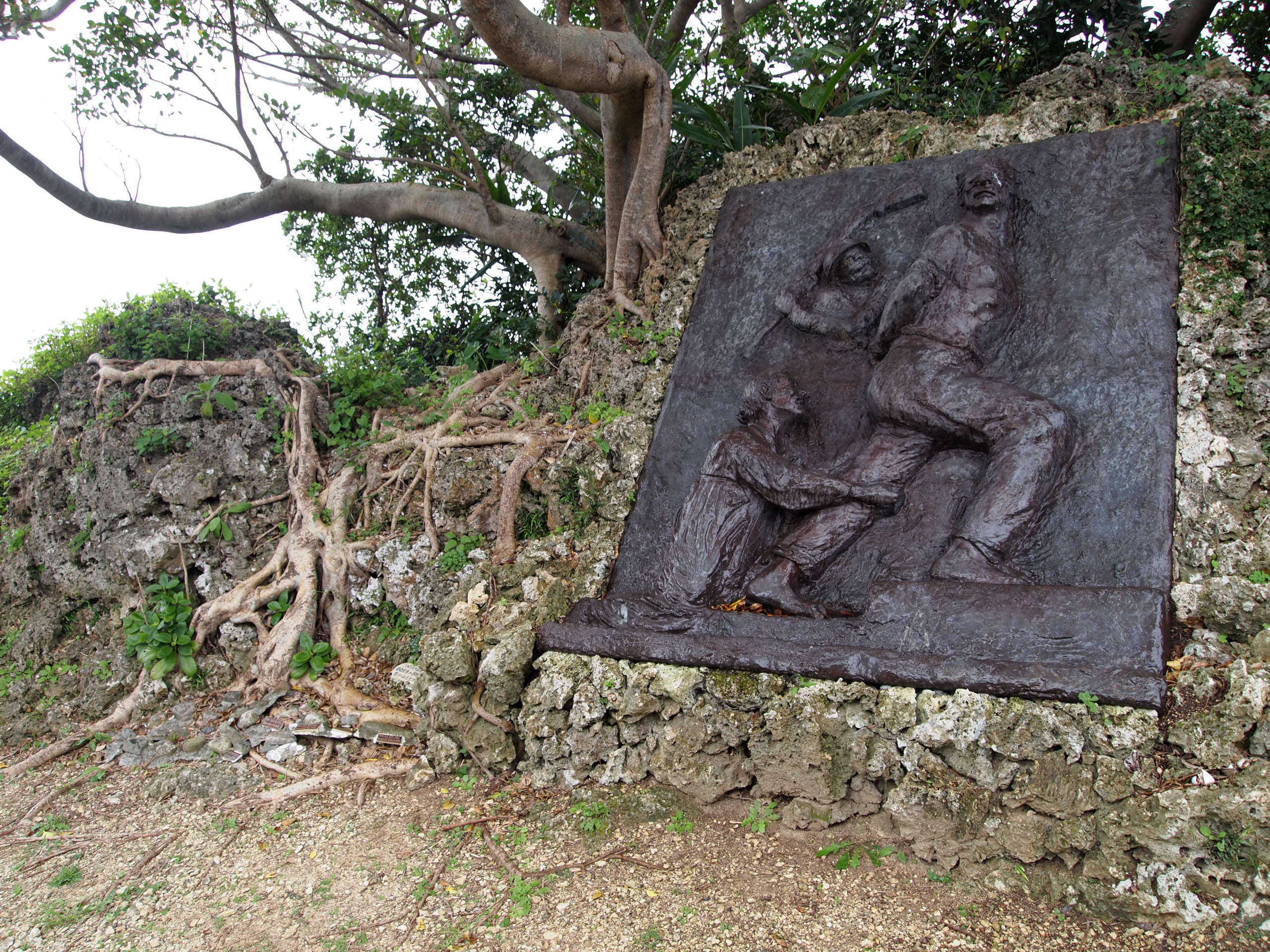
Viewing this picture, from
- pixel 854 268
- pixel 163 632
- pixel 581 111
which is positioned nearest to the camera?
pixel 854 268

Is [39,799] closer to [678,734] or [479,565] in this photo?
[479,565]

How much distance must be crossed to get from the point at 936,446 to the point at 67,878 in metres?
4.21

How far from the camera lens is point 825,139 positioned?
6.15 metres

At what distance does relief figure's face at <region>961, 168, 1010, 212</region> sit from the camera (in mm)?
4730

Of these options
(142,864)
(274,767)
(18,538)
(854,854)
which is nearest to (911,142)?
(854,854)

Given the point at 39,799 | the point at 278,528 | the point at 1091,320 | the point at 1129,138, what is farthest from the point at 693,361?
the point at 39,799

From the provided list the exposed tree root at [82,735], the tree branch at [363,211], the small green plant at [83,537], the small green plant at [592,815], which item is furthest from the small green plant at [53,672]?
the tree branch at [363,211]

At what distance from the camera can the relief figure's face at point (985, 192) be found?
4.73 meters

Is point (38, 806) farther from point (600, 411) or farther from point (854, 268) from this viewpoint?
point (854, 268)

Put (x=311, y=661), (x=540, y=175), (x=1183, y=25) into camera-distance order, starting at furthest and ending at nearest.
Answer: (x=540, y=175) < (x=1183, y=25) < (x=311, y=661)

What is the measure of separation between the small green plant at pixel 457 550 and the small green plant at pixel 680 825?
2105 mm

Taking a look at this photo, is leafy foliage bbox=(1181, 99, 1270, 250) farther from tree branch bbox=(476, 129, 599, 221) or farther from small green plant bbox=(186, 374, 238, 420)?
small green plant bbox=(186, 374, 238, 420)

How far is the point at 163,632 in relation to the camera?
562 centimetres

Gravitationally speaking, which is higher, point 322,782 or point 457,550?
point 457,550
